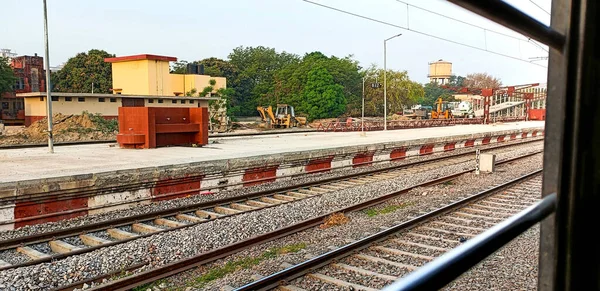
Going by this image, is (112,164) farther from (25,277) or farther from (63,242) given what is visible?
(25,277)

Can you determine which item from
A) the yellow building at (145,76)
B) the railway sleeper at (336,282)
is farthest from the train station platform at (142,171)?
the yellow building at (145,76)

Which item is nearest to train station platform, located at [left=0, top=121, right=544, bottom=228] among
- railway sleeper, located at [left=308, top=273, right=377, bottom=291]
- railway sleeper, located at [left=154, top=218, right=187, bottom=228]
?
railway sleeper, located at [left=154, top=218, right=187, bottom=228]

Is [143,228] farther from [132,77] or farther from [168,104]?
[132,77]

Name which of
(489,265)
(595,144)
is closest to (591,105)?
(595,144)

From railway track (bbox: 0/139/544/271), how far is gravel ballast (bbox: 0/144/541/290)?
0.84 ft

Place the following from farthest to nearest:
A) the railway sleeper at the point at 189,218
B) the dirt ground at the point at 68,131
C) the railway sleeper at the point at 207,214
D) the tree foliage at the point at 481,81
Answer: the tree foliage at the point at 481,81, the dirt ground at the point at 68,131, the railway sleeper at the point at 207,214, the railway sleeper at the point at 189,218

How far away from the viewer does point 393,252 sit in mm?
6508

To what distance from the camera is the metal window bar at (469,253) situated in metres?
0.66

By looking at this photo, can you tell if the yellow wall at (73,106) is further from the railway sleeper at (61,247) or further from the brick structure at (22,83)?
the railway sleeper at (61,247)

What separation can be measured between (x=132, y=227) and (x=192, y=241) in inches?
65.5

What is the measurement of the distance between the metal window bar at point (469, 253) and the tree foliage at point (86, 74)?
169ft

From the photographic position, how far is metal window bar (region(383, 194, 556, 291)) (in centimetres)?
66

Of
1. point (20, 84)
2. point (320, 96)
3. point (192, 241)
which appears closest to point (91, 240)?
point (192, 241)

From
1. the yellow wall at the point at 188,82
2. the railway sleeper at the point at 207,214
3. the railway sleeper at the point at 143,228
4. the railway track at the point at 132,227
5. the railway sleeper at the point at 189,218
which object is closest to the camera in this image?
the railway track at the point at 132,227
